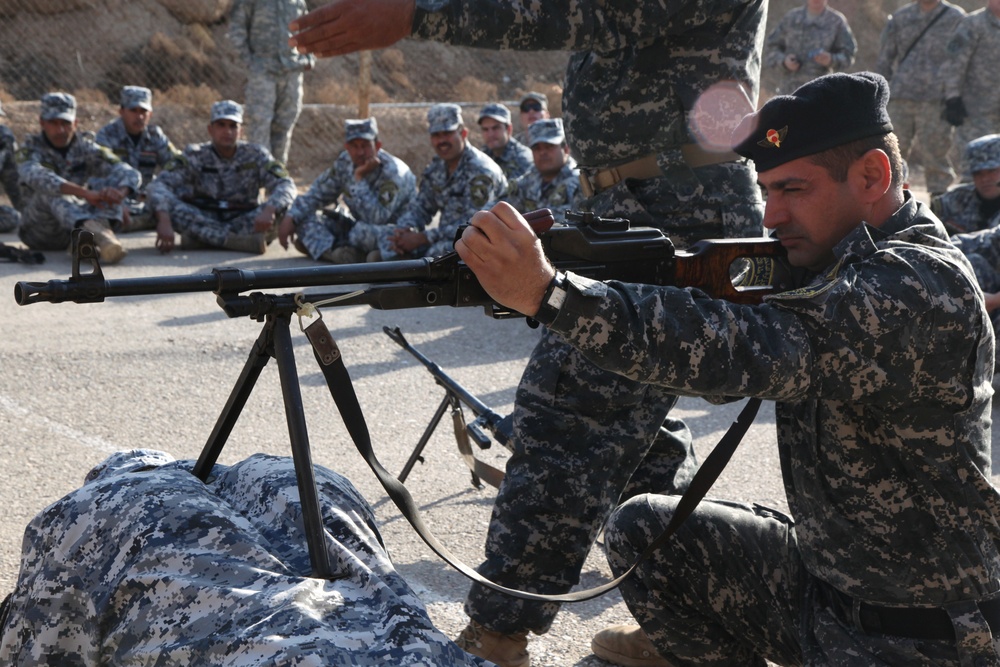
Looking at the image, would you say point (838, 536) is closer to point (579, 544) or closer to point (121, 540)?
point (579, 544)

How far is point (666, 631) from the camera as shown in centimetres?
284

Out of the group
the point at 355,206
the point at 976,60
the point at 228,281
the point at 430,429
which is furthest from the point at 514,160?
the point at 228,281

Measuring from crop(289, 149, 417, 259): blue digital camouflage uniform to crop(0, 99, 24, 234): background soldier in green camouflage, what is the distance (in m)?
3.06

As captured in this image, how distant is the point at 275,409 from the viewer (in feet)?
17.9

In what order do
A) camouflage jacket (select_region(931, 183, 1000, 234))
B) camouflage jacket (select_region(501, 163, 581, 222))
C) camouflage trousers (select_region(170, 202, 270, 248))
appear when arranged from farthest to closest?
camouflage trousers (select_region(170, 202, 270, 248)) → camouflage jacket (select_region(501, 163, 581, 222)) → camouflage jacket (select_region(931, 183, 1000, 234))

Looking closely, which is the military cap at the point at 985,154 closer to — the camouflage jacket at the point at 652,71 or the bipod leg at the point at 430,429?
the camouflage jacket at the point at 652,71

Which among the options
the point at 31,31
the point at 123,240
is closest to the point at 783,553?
the point at 123,240

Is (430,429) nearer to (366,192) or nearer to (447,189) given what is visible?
(447,189)

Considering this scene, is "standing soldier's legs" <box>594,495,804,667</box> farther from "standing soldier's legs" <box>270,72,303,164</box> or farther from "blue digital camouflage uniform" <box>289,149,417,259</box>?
"standing soldier's legs" <box>270,72,303,164</box>

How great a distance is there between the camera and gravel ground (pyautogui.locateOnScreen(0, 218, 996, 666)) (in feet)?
12.8

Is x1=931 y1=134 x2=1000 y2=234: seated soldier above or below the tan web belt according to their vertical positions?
below

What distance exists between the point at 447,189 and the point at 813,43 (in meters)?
5.91

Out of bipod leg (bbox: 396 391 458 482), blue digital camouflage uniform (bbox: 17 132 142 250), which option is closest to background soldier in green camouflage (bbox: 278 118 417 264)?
blue digital camouflage uniform (bbox: 17 132 142 250)

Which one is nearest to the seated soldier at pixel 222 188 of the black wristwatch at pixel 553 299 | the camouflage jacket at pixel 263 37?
the camouflage jacket at pixel 263 37
